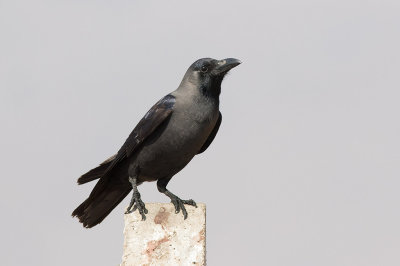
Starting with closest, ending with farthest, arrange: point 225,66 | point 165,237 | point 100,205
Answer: point 165,237, point 225,66, point 100,205

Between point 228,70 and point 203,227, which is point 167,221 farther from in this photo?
point 228,70

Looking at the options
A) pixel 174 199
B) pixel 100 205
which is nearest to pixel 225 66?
pixel 174 199

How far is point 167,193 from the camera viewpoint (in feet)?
26.9

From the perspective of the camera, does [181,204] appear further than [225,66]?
No

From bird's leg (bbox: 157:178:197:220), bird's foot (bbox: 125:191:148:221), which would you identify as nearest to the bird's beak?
bird's leg (bbox: 157:178:197:220)

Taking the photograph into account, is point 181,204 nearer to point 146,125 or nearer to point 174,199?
point 174,199

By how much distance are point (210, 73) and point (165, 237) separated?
2.03 meters

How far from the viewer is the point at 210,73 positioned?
8266mm

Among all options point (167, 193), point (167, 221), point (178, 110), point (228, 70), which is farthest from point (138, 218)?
point (228, 70)

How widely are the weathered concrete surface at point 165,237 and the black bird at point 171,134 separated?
0.16 m

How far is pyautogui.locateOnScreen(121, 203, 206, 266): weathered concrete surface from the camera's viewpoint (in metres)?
7.22

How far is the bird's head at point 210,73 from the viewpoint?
26.9 feet

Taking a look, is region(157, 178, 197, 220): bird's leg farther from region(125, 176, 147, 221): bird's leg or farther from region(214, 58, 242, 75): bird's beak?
region(214, 58, 242, 75): bird's beak

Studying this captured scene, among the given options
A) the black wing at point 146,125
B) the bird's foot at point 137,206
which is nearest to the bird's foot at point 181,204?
the bird's foot at point 137,206
